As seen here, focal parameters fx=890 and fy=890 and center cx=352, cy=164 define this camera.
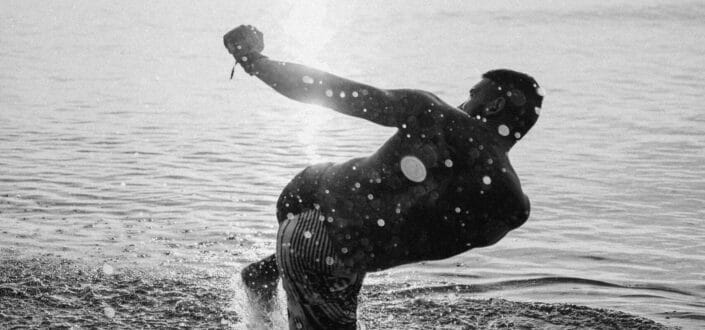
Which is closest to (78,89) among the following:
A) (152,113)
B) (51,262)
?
(152,113)

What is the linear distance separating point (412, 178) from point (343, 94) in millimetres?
470

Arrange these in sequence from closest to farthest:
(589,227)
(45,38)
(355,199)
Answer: (355,199), (589,227), (45,38)

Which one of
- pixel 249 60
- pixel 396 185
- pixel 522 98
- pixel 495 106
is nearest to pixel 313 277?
pixel 396 185

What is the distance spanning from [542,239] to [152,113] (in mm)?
10163

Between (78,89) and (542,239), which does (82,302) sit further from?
(78,89)

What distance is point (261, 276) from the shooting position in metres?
4.48

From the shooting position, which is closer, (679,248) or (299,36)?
(679,248)

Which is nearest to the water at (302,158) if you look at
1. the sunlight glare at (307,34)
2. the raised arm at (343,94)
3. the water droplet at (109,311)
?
the sunlight glare at (307,34)

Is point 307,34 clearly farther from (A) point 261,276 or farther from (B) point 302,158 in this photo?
(A) point 261,276

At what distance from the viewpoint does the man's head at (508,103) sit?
3832 mm

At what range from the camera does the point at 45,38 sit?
33.3 metres

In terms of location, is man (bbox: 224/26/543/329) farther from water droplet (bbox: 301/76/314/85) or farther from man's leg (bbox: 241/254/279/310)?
man's leg (bbox: 241/254/279/310)

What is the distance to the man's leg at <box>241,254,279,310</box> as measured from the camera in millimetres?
4488

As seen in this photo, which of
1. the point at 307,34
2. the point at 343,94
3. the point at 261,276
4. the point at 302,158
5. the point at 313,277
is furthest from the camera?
the point at 307,34
